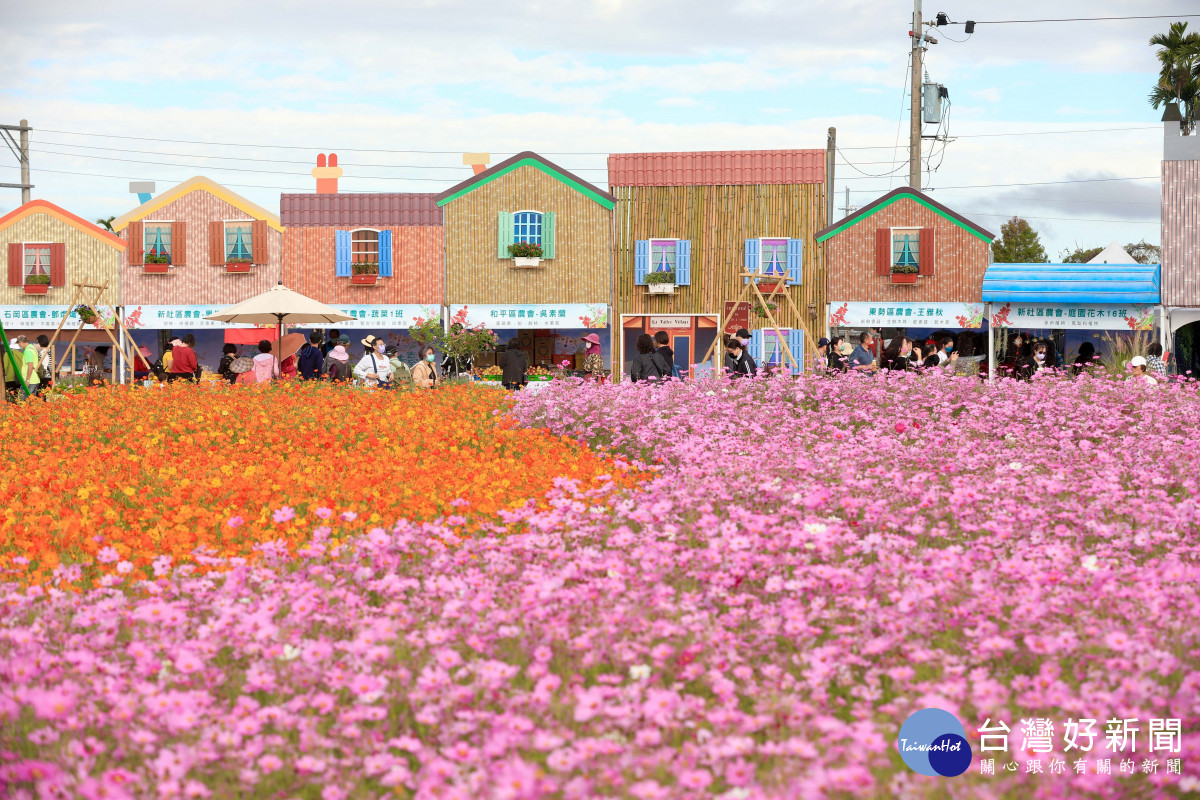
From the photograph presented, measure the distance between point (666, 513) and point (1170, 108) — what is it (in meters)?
25.1

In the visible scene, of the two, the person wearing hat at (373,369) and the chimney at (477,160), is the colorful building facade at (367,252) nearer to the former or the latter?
the chimney at (477,160)

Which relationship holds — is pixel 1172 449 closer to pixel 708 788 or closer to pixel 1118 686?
pixel 1118 686

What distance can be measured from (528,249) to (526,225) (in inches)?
33.2

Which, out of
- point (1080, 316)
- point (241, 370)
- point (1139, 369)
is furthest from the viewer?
point (1080, 316)

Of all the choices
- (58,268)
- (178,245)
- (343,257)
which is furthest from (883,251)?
(58,268)

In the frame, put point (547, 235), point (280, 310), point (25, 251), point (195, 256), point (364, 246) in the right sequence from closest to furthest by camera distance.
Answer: point (280, 310)
point (547, 235)
point (364, 246)
point (195, 256)
point (25, 251)

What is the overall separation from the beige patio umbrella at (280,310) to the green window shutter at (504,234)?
30.1 ft

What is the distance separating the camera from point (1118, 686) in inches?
139

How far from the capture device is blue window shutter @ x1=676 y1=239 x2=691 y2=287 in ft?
98.7

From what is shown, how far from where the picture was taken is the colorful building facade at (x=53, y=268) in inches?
1224

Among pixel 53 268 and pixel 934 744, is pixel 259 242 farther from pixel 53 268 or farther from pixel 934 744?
pixel 934 744

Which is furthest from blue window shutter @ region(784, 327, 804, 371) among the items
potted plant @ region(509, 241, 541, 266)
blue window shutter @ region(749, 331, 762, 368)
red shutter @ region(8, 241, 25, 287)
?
red shutter @ region(8, 241, 25, 287)

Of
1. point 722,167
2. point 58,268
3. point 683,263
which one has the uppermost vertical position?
point 722,167

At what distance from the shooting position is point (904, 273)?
95.9 feet
